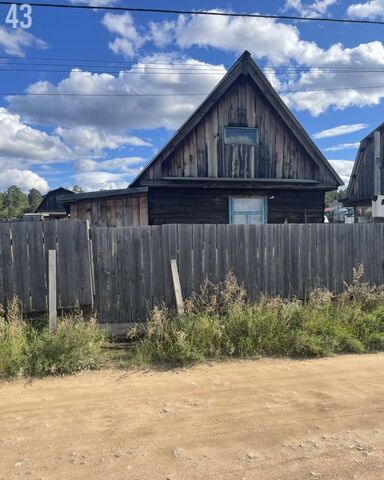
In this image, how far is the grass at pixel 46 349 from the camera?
473 cm

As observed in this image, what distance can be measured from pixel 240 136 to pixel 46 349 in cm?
949

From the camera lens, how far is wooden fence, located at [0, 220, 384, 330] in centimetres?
589

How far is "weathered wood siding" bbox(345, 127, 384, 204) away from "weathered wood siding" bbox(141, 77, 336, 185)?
12693 millimetres

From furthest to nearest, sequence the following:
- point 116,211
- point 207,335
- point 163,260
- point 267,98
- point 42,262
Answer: point 267,98, point 116,211, point 163,260, point 42,262, point 207,335

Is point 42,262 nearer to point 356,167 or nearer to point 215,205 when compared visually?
point 215,205

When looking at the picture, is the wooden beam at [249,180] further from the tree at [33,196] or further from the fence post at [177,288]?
the tree at [33,196]

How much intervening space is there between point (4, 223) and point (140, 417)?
3.63 metres

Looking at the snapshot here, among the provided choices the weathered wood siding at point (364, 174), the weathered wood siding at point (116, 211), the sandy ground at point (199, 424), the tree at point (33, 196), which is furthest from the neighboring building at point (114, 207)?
the tree at point (33, 196)

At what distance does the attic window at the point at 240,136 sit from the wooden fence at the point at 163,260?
5.81 metres

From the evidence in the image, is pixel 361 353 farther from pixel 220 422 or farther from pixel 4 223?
pixel 4 223

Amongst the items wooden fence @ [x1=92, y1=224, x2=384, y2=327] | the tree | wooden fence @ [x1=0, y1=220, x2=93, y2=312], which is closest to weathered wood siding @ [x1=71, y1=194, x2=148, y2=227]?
wooden fence @ [x1=92, y1=224, x2=384, y2=327]

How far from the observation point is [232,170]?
12.4 metres

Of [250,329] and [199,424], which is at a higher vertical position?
[250,329]

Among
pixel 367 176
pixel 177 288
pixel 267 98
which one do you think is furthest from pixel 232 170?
pixel 367 176
